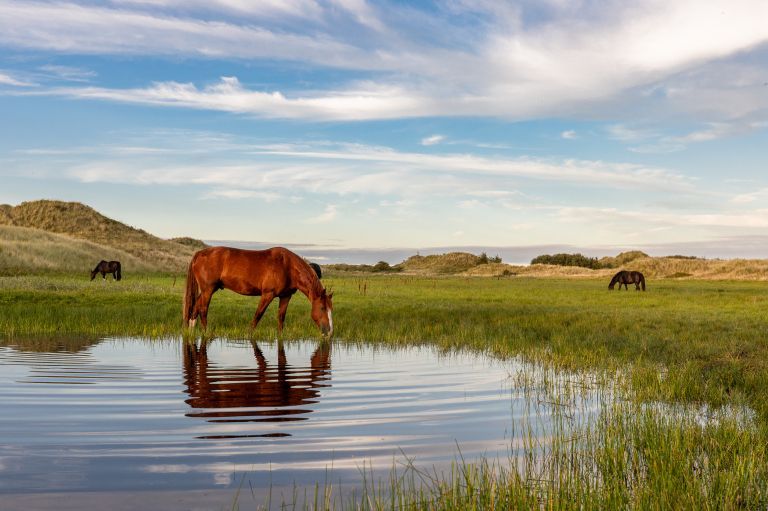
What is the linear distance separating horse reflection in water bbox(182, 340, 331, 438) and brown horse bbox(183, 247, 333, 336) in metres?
4.09

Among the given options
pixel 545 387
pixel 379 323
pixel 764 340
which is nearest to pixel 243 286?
pixel 379 323

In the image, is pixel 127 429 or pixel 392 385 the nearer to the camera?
pixel 127 429

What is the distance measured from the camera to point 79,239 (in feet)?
299

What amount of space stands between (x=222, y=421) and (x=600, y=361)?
358 inches

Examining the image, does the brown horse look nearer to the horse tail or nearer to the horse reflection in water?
the horse tail

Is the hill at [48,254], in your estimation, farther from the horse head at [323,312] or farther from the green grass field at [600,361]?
the horse head at [323,312]

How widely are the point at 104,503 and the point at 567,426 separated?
5.60 meters

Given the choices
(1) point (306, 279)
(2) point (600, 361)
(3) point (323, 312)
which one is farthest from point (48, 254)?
(2) point (600, 361)

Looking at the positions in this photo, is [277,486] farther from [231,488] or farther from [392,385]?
[392,385]

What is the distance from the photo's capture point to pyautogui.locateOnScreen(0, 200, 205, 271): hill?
238 ft

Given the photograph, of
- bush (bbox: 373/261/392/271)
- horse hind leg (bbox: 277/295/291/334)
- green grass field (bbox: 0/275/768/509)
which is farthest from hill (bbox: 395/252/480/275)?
horse hind leg (bbox: 277/295/291/334)

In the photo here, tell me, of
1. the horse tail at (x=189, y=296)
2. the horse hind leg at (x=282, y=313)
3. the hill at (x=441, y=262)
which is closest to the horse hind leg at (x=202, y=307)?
the horse tail at (x=189, y=296)

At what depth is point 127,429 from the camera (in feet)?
26.0

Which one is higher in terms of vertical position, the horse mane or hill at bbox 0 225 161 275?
hill at bbox 0 225 161 275
